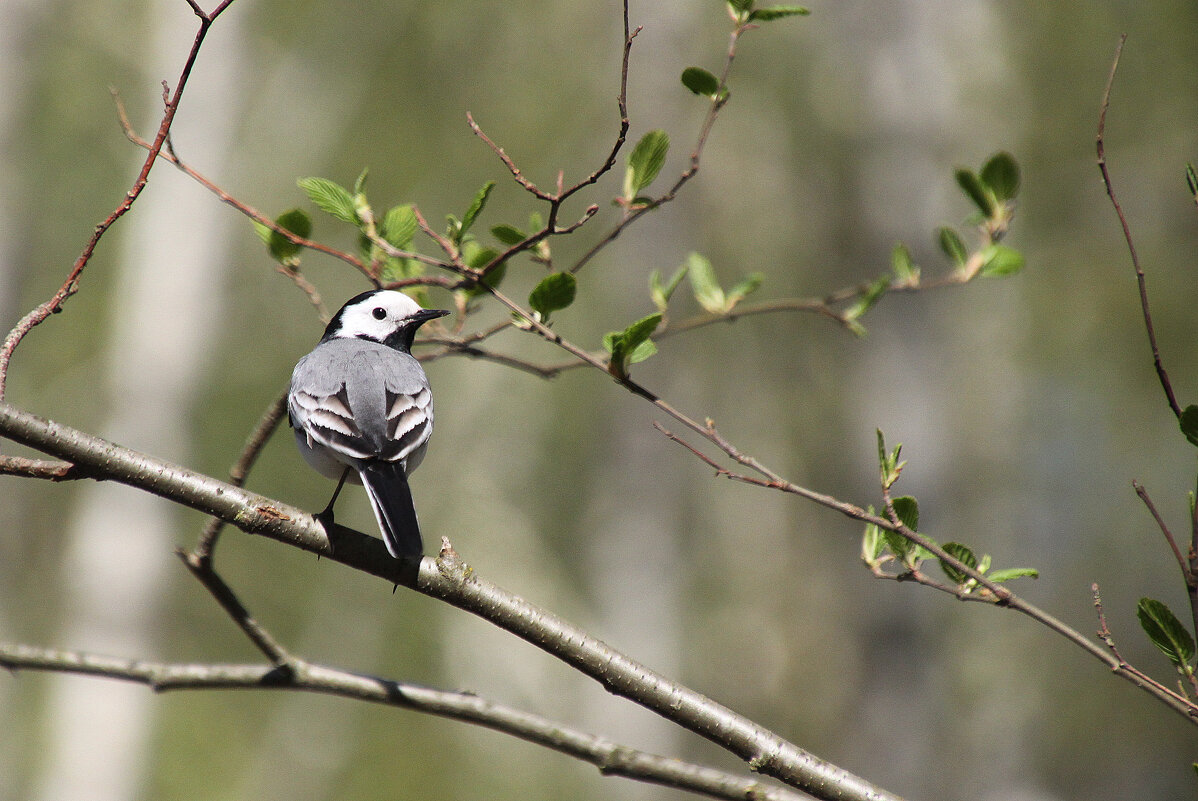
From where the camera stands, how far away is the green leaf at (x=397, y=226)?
2.78 meters

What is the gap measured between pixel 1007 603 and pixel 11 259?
8.48 m

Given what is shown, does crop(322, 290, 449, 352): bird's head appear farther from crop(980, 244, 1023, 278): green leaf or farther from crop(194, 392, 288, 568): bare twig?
crop(980, 244, 1023, 278): green leaf

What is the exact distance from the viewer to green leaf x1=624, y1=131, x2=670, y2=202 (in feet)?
8.59

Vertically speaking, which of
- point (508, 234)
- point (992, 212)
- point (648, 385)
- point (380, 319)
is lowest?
point (508, 234)

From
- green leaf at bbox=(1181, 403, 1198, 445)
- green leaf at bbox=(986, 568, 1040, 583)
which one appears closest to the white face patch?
green leaf at bbox=(986, 568, 1040, 583)

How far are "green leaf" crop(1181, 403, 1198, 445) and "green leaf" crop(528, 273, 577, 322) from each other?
A: 4.52 feet

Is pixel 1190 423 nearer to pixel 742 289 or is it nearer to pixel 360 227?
pixel 742 289

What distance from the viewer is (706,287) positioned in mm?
3020

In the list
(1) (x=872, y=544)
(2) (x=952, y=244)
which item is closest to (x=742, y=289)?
(2) (x=952, y=244)

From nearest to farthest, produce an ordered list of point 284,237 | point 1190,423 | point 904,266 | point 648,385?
1. point 1190,423
2. point 284,237
3. point 904,266
4. point 648,385

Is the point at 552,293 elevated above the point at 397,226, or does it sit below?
below

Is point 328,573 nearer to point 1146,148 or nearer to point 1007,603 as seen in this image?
point 1146,148

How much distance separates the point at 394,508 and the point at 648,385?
9.84 m

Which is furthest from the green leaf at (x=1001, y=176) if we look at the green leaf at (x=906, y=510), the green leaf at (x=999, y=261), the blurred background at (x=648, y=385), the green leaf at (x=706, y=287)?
the blurred background at (x=648, y=385)
